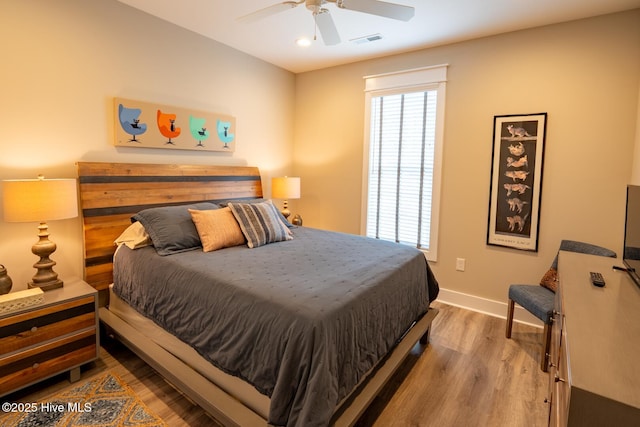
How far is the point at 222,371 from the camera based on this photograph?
1.82 meters

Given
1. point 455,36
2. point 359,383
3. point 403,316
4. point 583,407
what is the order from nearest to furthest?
point 583,407 → point 359,383 → point 403,316 → point 455,36

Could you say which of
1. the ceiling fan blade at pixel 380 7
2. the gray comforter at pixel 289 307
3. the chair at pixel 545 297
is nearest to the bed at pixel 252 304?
the gray comforter at pixel 289 307

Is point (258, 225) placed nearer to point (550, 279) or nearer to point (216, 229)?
point (216, 229)

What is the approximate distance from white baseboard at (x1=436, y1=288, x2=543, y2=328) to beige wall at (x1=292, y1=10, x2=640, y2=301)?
0.24 ft

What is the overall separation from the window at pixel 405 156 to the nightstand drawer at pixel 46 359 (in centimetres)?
300

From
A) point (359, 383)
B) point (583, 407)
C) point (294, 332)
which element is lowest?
point (359, 383)

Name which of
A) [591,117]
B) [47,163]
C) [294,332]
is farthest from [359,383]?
[591,117]

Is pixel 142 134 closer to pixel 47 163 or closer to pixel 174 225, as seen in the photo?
pixel 47 163

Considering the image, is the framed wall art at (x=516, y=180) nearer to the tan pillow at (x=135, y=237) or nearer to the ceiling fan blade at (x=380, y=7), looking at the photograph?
the ceiling fan blade at (x=380, y=7)

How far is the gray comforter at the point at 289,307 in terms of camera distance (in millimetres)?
1498

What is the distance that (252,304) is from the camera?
5.66ft

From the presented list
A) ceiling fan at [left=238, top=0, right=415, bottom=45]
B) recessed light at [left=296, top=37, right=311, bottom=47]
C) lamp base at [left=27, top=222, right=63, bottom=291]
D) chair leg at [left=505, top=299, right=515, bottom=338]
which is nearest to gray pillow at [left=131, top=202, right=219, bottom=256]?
lamp base at [left=27, top=222, right=63, bottom=291]

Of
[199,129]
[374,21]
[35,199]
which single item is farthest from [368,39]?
[35,199]

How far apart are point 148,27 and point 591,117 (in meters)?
3.95
